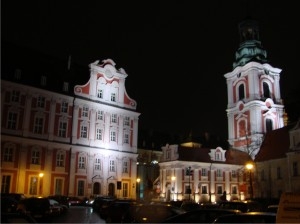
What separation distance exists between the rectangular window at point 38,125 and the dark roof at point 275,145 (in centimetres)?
3188

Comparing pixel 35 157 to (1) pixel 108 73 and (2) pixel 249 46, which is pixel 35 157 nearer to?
(1) pixel 108 73

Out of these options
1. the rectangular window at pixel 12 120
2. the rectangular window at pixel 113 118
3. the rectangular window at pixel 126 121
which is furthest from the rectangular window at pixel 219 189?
the rectangular window at pixel 12 120

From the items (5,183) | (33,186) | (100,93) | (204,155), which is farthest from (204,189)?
(5,183)

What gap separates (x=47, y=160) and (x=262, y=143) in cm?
3419

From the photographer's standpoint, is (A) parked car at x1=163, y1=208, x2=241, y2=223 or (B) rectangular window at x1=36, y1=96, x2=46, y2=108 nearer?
(A) parked car at x1=163, y1=208, x2=241, y2=223

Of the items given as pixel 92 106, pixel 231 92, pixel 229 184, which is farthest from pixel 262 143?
pixel 92 106

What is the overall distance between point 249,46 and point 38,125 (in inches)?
1822

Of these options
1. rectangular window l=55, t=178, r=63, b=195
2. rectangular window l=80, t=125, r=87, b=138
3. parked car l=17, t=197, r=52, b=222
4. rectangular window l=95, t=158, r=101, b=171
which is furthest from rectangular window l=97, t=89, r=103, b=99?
parked car l=17, t=197, r=52, b=222

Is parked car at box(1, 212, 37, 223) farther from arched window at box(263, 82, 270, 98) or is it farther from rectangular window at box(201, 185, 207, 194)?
arched window at box(263, 82, 270, 98)

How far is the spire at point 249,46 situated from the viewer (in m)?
73.2

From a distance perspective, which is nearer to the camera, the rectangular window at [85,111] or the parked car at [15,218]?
the parked car at [15,218]

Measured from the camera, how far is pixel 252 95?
6919 cm

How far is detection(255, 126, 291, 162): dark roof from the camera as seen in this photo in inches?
2046

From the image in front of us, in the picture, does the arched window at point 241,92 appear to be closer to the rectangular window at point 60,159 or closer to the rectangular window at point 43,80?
the rectangular window at point 60,159
